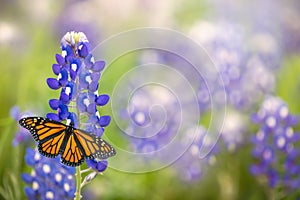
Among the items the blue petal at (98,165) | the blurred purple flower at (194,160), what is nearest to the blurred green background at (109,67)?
the blurred purple flower at (194,160)

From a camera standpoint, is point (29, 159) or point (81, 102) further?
point (29, 159)

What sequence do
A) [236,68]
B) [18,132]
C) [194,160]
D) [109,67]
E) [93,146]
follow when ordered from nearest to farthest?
[93,146], [18,132], [194,160], [236,68], [109,67]

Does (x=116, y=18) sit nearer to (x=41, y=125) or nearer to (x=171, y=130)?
(x=171, y=130)

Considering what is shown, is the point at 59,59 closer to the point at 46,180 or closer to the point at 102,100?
the point at 102,100

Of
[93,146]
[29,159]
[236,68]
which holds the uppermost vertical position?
[236,68]

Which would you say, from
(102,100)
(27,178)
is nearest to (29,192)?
(27,178)

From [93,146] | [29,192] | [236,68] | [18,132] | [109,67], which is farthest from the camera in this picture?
[109,67]

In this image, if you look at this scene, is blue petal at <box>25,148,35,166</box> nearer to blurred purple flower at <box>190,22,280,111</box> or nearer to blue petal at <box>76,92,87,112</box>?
blue petal at <box>76,92,87,112</box>
